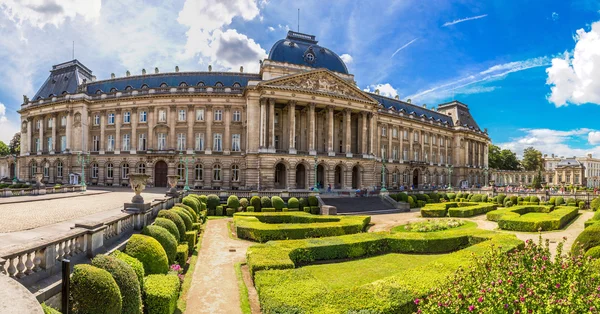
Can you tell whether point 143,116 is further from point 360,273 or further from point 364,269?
point 360,273

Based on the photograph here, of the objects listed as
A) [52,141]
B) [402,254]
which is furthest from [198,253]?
[52,141]

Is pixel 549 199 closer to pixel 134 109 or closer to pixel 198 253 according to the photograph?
pixel 198 253

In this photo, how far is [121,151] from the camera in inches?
2122

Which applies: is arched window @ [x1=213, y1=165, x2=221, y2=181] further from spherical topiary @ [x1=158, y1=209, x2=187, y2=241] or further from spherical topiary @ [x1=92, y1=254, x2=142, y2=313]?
spherical topiary @ [x1=92, y1=254, x2=142, y2=313]

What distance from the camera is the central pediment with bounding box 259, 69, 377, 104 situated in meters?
49.2

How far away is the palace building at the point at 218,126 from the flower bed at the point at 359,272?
97.8 ft

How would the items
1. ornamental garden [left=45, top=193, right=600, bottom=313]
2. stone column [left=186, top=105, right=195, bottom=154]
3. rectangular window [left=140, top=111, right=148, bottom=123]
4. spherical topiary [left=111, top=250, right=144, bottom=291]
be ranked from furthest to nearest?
rectangular window [left=140, top=111, right=148, bottom=123]
stone column [left=186, top=105, right=195, bottom=154]
spherical topiary [left=111, top=250, right=144, bottom=291]
ornamental garden [left=45, top=193, right=600, bottom=313]

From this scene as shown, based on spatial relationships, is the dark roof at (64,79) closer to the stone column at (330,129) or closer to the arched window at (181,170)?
the arched window at (181,170)

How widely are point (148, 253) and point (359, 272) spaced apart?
937cm

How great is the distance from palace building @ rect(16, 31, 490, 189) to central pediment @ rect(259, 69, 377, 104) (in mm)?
161

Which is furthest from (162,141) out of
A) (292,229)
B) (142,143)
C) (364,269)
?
(364,269)

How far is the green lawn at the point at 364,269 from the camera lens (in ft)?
47.3

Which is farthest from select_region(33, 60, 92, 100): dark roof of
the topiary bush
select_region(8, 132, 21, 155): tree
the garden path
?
the garden path

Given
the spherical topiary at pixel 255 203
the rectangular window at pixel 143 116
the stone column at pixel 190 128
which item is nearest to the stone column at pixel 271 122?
the stone column at pixel 190 128
